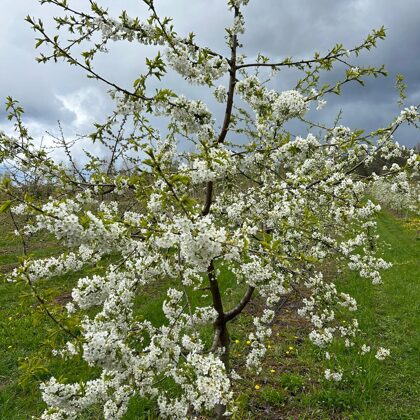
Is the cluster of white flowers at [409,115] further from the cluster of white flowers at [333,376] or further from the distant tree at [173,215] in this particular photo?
the cluster of white flowers at [333,376]

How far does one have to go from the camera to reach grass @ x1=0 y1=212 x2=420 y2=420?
5750 mm

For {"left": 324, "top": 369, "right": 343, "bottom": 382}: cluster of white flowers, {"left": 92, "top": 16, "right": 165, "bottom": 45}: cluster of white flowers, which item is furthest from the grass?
{"left": 92, "top": 16, "right": 165, "bottom": 45}: cluster of white flowers

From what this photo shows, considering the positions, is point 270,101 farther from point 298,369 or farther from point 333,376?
point 298,369

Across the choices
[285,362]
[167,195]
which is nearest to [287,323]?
[285,362]

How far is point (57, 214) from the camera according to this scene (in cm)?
251

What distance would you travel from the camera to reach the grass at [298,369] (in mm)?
5750

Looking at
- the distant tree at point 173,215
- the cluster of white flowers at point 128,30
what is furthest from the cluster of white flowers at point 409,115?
the cluster of white flowers at point 128,30

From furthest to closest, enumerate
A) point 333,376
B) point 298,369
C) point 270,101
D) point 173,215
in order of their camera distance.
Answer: point 298,369
point 333,376
point 270,101
point 173,215

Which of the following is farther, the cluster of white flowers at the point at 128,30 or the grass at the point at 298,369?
the grass at the point at 298,369

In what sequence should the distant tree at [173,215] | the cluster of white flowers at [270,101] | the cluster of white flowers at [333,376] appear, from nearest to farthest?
the distant tree at [173,215]
the cluster of white flowers at [270,101]
the cluster of white flowers at [333,376]

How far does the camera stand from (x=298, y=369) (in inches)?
272

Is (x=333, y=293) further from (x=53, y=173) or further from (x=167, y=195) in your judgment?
(x=53, y=173)

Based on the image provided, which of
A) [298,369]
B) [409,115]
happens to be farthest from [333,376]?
[409,115]

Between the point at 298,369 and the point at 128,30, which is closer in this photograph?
the point at 128,30
